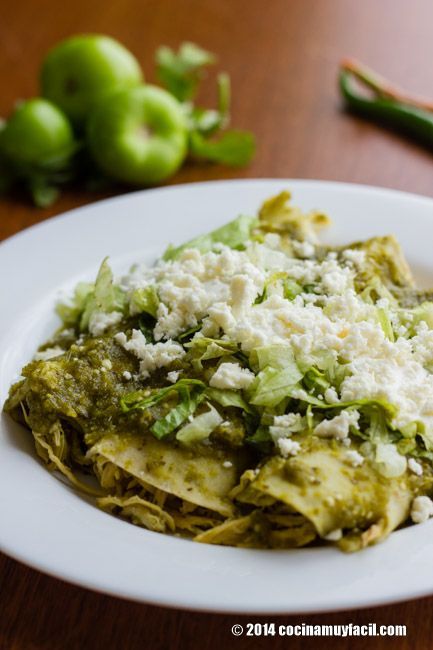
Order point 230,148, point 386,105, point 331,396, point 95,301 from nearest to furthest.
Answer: point 331,396
point 95,301
point 230,148
point 386,105

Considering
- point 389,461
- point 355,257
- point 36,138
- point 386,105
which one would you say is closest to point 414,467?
point 389,461

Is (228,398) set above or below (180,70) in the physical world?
above

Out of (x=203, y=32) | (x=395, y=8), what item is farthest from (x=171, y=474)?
(x=395, y=8)

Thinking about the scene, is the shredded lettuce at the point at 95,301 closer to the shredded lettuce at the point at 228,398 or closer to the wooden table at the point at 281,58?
the shredded lettuce at the point at 228,398

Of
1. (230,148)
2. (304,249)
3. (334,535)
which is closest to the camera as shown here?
(334,535)

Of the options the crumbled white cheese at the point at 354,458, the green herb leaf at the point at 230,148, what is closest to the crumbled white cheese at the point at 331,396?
the crumbled white cheese at the point at 354,458

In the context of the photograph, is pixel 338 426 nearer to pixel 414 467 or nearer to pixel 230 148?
pixel 414 467
